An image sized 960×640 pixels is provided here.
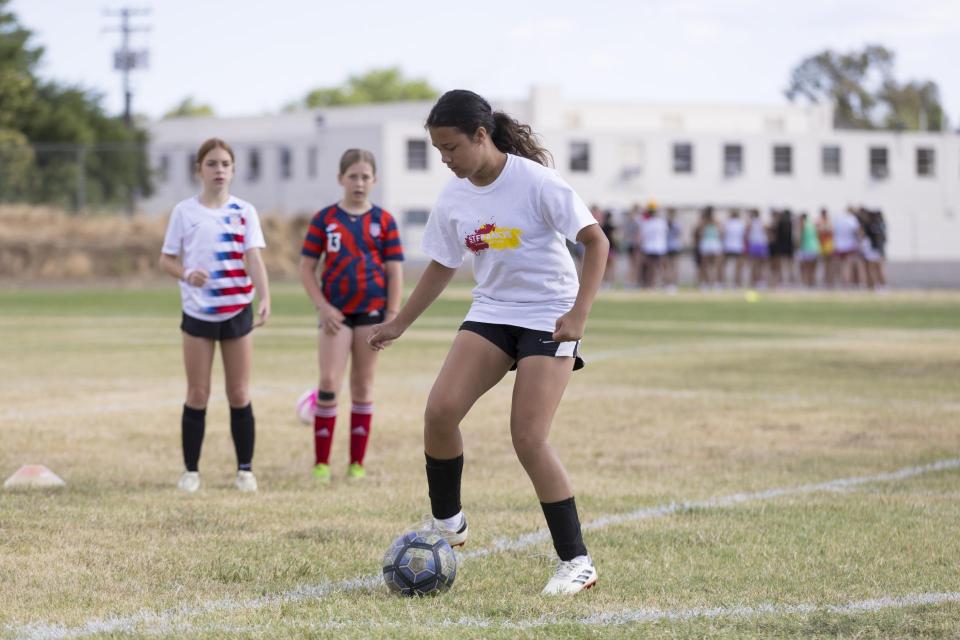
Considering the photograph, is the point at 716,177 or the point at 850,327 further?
the point at 716,177

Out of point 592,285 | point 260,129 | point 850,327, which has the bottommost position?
point 850,327

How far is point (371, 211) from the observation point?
27.2 feet

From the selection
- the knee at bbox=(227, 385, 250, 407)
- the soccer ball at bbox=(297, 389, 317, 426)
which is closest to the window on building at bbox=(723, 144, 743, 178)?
the soccer ball at bbox=(297, 389, 317, 426)

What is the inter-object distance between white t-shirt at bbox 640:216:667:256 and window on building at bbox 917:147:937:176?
47757 mm

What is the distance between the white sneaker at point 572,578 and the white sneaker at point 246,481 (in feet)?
9.29

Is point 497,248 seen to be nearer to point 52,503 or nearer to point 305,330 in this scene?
point 52,503

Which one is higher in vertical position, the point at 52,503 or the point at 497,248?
the point at 497,248

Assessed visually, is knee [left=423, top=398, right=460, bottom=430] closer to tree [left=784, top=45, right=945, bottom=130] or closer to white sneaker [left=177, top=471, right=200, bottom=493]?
white sneaker [left=177, top=471, right=200, bottom=493]

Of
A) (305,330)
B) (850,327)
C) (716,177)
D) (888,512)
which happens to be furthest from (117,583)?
(716,177)

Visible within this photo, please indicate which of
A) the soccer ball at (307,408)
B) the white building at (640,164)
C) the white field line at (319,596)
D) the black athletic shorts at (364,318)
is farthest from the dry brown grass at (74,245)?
the white field line at (319,596)

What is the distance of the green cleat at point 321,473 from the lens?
8.12 m

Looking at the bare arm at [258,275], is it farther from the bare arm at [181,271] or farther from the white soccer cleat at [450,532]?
the white soccer cleat at [450,532]

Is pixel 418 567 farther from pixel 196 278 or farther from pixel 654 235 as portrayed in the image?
pixel 654 235

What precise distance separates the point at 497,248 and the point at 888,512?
2.80 meters
